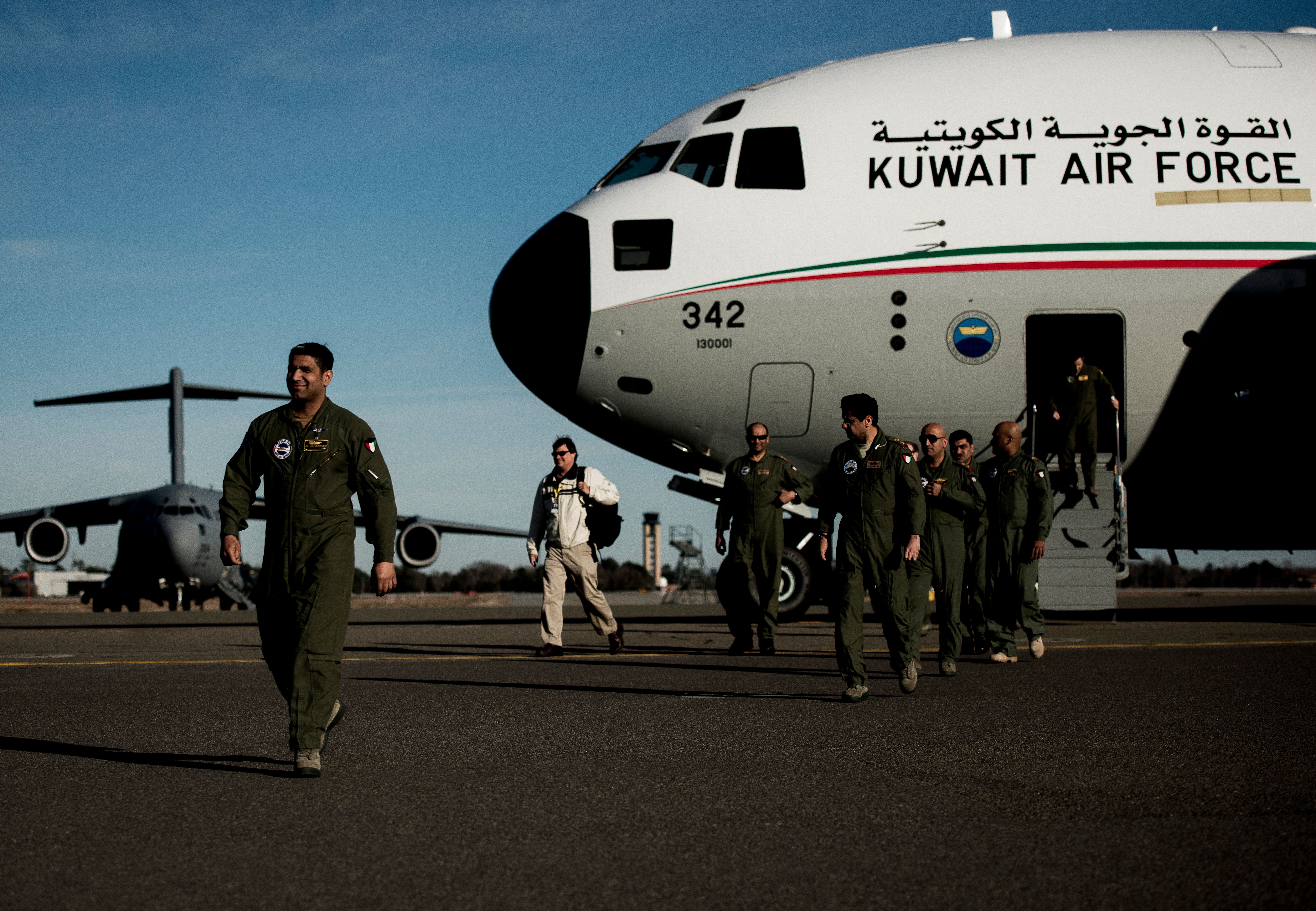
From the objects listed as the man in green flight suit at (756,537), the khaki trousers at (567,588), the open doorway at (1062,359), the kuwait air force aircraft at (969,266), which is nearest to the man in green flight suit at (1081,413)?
the open doorway at (1062,359)

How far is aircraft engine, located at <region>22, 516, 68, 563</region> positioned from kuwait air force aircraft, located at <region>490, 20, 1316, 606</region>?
2019 centimetres

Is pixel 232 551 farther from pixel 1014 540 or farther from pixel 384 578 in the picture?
pixel 1014 540

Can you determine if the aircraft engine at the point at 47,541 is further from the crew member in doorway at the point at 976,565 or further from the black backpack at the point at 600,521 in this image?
the crew member in doorway at the point at 976,565

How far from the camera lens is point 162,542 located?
92.5ft

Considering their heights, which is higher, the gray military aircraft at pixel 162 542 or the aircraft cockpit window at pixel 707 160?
the aircraft cockpit window at pixel 707 160

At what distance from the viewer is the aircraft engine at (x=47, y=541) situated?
2800 centimetres

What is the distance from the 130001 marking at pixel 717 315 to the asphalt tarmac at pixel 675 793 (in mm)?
4199

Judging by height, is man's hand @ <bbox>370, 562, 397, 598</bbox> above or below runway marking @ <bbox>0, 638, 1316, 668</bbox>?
above

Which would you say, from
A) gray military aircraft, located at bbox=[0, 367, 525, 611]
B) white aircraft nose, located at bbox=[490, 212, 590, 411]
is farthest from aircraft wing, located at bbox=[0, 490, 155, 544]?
white aircraft nose, located at bbox=[490, 212, 590, 411]

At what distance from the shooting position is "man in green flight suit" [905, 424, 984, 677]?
8750 millimetres

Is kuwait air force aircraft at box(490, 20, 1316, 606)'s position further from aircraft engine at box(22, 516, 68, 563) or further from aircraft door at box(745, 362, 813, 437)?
aircraft engine at box(22, 516, 68, 563)

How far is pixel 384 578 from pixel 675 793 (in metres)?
1.64

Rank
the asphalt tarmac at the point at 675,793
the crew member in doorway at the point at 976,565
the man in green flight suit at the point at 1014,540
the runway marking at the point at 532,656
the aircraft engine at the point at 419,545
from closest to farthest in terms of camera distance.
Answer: the asphalt tarmac at the point at 675,793 → the man in green flight suit at the point at 1014,540 → the crew member in doorway at the point at 976,565 → the runway marking at the point at 532,656 → the aircraft engine at the point at 419,545

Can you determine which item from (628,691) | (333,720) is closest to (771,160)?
(628,691)
